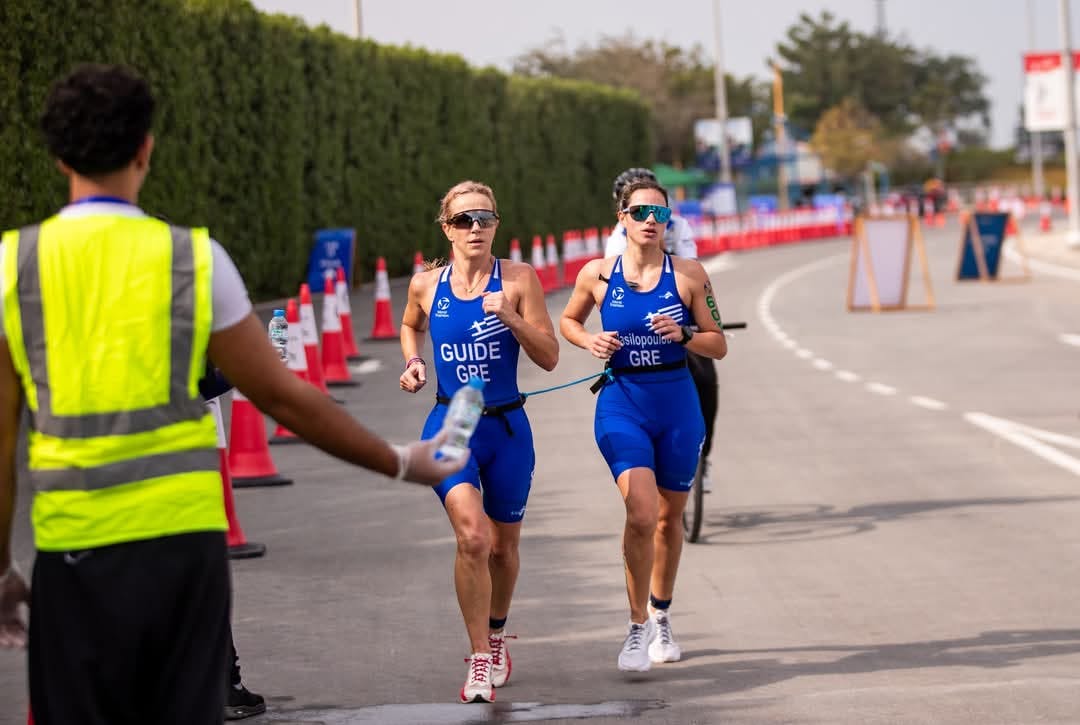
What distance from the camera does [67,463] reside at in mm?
3811

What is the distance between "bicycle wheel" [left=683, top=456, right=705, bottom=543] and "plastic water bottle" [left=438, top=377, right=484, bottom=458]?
5848 millimetres

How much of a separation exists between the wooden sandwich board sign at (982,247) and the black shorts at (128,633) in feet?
105

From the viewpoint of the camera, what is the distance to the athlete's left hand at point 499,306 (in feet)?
22.5

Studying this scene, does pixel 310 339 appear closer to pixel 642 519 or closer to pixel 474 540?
pixel 642 519

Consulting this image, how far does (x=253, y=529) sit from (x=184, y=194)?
1395cm

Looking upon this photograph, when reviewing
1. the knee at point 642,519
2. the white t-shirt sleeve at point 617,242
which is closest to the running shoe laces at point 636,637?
the knee at point 642,519

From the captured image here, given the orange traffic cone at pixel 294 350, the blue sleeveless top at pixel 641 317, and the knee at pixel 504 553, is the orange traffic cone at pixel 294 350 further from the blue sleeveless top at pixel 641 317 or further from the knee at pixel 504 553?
the knee at pixel 504 553

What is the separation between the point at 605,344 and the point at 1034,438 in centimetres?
715

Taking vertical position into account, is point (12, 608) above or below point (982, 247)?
above

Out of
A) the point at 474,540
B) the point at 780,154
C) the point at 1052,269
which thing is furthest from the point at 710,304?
the point at 780,154

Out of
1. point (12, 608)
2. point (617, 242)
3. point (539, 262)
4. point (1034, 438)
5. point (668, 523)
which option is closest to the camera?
point (12, 608)

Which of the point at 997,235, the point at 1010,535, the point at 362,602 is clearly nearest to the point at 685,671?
the point at 362,602

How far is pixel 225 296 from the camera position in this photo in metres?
3.86

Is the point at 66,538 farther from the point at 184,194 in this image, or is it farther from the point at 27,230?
the point at 184,194
